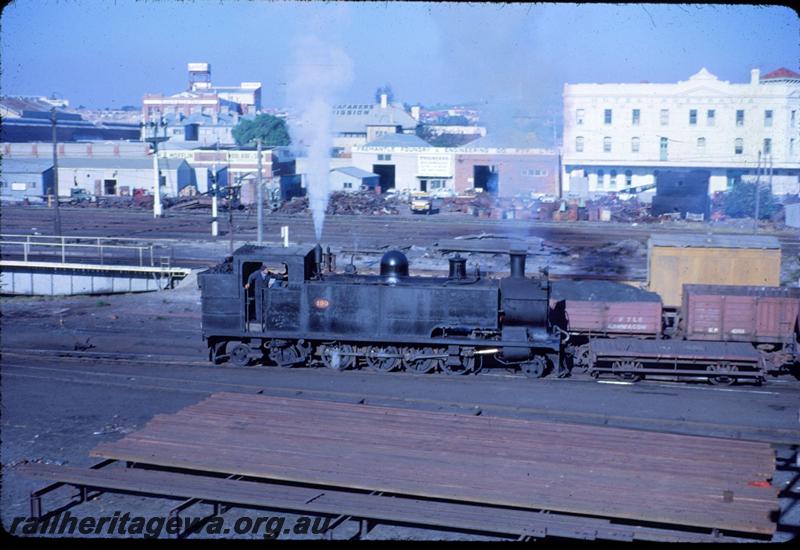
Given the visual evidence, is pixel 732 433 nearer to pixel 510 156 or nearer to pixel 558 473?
pixel 558 473

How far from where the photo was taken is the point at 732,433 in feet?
45.6

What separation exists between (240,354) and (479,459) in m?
10.3

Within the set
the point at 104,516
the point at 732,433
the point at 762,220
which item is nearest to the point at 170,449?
the point at 104,516

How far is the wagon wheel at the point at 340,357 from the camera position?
60.2ft

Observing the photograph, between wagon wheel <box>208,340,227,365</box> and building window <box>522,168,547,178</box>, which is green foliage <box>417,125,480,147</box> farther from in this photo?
wagon wheel <box>208,340,227,365</box>

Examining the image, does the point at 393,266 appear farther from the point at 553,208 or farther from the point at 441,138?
the point at 441,138

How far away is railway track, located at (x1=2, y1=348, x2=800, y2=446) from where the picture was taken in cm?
1422

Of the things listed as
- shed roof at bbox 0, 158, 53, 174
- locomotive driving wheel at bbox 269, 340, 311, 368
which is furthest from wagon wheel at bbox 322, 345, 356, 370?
shed roof at bbox 0, 158, 53, 174

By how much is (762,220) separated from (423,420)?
153 ft

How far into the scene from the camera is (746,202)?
52.7m

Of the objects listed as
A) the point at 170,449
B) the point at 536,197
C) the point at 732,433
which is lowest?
the point at 732,433

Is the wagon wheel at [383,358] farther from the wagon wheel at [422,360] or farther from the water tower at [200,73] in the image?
the water tower at [200,73]

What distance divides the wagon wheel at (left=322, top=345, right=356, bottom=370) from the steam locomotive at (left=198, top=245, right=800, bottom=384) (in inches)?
0.9

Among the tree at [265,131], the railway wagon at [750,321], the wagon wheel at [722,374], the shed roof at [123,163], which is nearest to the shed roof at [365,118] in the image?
the tree at [265,131]
